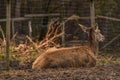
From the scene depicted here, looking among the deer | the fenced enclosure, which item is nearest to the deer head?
the deer

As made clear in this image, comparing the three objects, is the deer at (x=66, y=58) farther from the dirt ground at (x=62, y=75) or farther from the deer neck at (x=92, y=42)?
the dirt ground at (x=62, y=75)

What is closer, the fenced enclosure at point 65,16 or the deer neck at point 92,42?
the deer neck at point 92,42

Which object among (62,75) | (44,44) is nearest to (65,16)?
(44,44)

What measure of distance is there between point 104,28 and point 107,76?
411 inches

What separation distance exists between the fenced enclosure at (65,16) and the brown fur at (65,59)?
21.0ft

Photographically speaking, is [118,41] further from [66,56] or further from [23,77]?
[23,77]

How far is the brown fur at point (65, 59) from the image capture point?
11.5 m

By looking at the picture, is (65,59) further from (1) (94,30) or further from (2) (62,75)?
(2) (62,75)

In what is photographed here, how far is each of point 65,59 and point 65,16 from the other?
28.8ft

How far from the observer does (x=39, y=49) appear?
15.7 meters

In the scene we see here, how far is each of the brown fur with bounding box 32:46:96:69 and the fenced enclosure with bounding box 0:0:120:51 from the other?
6.41 metres

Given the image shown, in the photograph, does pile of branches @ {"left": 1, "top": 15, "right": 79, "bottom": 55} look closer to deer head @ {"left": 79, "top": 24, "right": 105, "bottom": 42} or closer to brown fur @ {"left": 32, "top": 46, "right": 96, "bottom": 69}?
deer head @ {"left": 79, "top": 24, "right": 105, "bottom": 42}

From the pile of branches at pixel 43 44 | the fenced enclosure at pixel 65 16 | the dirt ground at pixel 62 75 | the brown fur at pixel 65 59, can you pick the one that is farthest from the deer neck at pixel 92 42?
the fenced enclosure at pixel 65 16

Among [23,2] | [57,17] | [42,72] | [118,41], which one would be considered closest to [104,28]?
[118,41]
